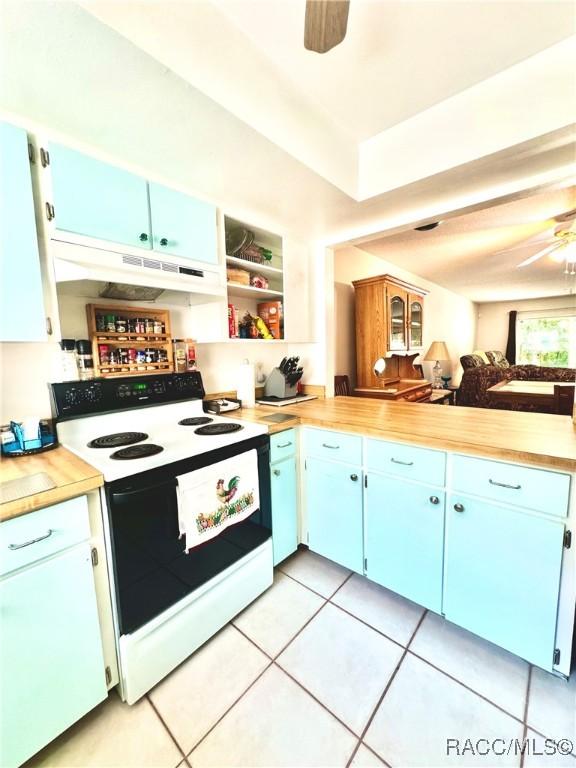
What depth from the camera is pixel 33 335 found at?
1.09m

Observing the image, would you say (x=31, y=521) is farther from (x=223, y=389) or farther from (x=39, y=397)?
(x=223, y=389)

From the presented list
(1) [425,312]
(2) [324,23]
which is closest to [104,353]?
(2) [324,23]

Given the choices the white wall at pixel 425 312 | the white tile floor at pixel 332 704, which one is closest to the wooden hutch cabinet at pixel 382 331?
the white wall at pixel 425 312

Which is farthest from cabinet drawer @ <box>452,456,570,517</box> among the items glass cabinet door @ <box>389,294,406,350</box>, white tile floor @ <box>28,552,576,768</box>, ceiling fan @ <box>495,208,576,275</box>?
ceiling fan @ <box>495,208,576,275</box>

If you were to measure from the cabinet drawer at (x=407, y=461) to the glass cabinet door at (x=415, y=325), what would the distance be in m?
2.43

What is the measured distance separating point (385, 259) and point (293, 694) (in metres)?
3.79

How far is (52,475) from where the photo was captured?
0.98 metres

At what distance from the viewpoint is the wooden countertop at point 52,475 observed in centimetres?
82

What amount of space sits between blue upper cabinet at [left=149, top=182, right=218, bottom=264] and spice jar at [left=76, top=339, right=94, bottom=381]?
553mm

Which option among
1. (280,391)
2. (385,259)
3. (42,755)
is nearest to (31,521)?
(42,755)

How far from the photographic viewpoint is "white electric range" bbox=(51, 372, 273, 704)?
103cm

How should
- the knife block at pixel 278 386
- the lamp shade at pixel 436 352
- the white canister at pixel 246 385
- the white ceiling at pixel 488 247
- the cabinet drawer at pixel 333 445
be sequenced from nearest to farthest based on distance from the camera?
the cabinet drawer at pixel 333 445, the white canister at pixel 246 385, the knife block at pixel 278 386, the white ceiling at pixel 488 247, the lamp shade at pixel 436 352

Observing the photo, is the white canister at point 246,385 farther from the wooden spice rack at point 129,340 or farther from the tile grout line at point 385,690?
the tile grout line at point 385,690

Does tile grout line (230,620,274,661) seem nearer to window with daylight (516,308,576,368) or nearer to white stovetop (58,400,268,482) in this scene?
white stovetop (58,400,268,482)
